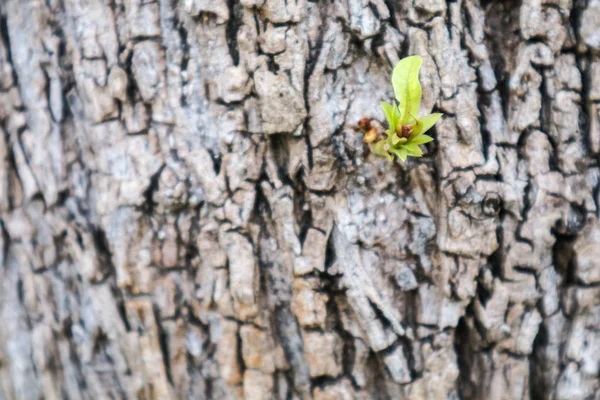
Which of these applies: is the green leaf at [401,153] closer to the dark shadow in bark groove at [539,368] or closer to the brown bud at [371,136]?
the brown bud at [371,136]

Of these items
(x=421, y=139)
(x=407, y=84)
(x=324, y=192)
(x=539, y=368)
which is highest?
(x=407, y=84)

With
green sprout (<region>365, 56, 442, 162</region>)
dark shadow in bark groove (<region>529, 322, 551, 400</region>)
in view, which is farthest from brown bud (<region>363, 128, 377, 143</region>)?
dark shadow in bark groove (<region>529, 322, 551, 400</region>)

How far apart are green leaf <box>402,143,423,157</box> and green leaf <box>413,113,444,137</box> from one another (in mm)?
29

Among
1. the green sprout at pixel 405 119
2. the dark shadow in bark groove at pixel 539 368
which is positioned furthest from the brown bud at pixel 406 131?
the dark shadow in bark groove at pixel 539 368

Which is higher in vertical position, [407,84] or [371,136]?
[407,84]

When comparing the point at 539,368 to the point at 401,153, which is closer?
the point at 401,153

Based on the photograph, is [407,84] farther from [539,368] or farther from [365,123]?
[539,368]

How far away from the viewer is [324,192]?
1.22 metres

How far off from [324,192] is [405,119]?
254mm

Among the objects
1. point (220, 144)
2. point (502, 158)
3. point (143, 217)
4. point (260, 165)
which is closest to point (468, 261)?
point (502, 158)

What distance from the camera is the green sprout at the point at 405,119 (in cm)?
109

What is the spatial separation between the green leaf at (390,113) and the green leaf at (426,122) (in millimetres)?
50

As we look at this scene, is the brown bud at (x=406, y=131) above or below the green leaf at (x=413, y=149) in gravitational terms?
above

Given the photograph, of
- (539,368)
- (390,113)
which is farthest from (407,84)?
(539,368)
